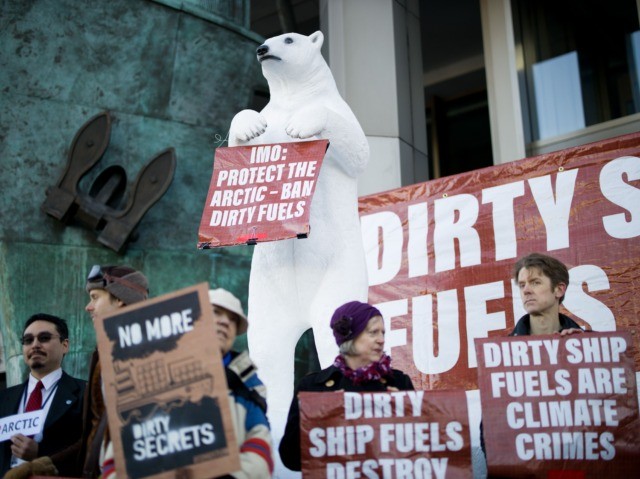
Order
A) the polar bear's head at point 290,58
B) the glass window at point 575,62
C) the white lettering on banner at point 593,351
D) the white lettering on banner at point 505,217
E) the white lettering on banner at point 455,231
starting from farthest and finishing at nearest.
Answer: the glass window at point 575,62 < the white lettering on banner at point 455,231 < the white lettering on banner at point 505,217 < the polar bear's head at point 290,58 < the white lettering on banner at point 593,351

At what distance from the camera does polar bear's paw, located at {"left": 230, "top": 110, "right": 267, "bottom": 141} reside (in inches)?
215

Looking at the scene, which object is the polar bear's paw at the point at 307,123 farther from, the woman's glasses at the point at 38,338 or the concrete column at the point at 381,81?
the concrete column at the point at 381,81

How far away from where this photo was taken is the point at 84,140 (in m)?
8.88

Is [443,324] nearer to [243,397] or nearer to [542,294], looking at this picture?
[542,294]

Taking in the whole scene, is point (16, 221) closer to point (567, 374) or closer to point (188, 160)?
point (188, 160)

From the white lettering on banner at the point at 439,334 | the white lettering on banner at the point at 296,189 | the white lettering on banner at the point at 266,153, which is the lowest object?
the white lettering on banner at the point at 439,334

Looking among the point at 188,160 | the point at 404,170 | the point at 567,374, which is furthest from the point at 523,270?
the point at 404,170

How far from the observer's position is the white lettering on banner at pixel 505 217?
25.2ft

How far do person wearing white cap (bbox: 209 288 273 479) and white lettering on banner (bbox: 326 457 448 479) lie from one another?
39 centimetres

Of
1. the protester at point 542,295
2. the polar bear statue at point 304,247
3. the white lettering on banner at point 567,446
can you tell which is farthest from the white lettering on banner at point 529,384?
the polar bear statue at point 304,247

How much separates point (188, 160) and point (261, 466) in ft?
21.1

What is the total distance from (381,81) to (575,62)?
2564 mm

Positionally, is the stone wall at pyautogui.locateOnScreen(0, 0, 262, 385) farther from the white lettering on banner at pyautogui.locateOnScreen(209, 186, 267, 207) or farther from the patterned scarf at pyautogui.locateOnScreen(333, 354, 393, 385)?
the patterned scarf at pyautogui.locateOnScreen(333, 354, 393, 385)

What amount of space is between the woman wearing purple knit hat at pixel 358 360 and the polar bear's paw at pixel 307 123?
1382 millimetres
